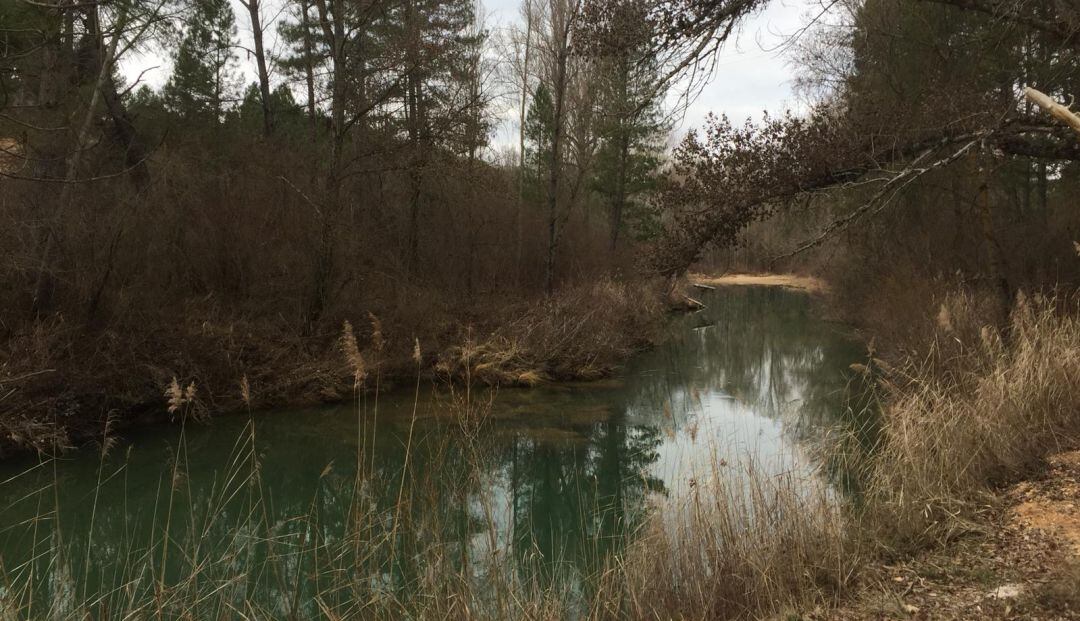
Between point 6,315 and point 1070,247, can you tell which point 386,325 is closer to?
point 6,315

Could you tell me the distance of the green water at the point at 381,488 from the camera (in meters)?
3.88

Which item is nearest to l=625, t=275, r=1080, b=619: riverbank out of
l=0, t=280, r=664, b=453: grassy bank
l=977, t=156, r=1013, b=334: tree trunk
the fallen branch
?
the fallen branch

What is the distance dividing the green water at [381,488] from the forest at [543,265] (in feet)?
0.52

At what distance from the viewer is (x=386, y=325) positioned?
13.3 meters

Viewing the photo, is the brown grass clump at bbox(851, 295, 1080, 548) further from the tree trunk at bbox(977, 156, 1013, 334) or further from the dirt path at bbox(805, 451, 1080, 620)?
the tree trunk at bbox(977, 156, 1013, 334)

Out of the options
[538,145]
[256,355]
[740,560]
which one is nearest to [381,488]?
[740,560]

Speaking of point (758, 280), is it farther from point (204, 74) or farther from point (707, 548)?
point (707, 548)

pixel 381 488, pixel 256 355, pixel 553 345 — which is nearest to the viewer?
pixel 381 488

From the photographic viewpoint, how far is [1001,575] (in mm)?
3395

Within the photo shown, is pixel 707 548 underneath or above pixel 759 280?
underneath

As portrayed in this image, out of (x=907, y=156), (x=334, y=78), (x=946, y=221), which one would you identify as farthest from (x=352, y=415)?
(x=946, y=221)

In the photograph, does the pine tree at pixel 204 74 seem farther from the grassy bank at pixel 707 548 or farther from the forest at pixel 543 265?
the grassy bank at pixel 707 548

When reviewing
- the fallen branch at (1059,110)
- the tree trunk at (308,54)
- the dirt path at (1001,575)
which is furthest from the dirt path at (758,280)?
the fallen branch at (1059,110)

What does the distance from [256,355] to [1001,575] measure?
1076 cm
